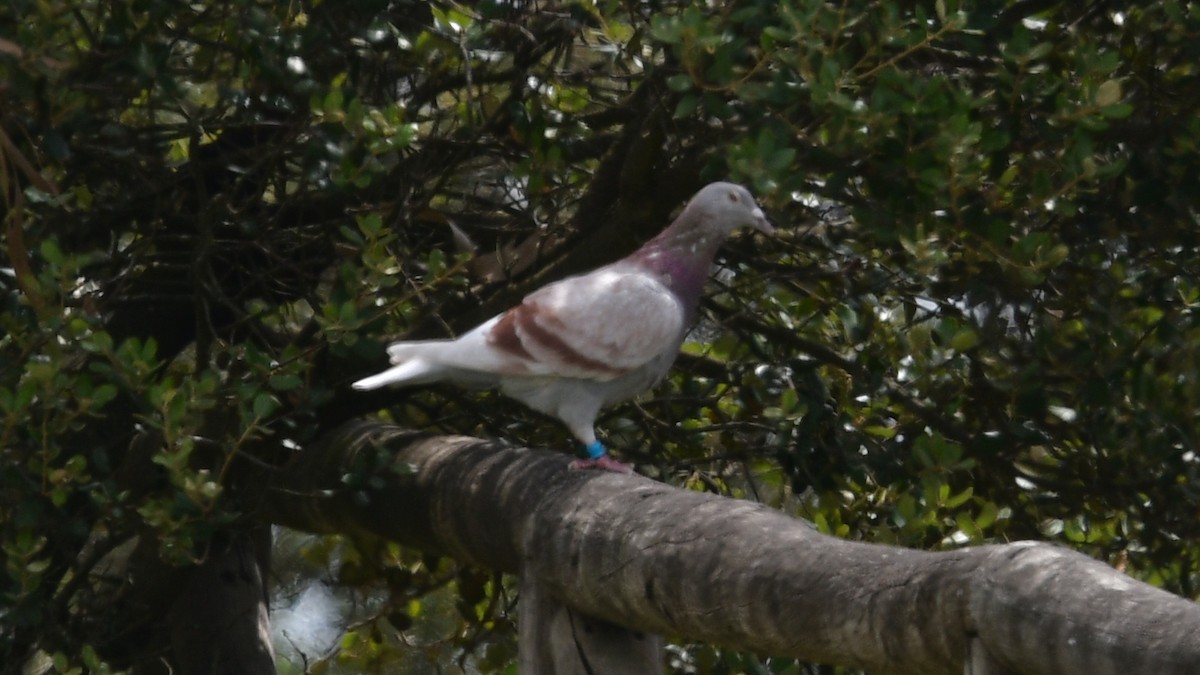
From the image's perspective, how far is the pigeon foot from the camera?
274 cm

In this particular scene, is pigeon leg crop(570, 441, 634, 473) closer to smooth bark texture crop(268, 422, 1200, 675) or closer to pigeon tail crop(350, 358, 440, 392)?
smooth bark texture crop(268, 422, 1200, 675)

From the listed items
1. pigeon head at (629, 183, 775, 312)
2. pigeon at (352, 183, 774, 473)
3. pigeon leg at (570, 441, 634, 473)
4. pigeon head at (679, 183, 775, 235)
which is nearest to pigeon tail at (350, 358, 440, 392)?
pigeon at (352, 183, 774, 473)

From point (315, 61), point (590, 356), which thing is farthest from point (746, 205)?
point (315, 61)

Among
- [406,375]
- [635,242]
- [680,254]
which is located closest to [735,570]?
[406,375]

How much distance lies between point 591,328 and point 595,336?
2 centimetres

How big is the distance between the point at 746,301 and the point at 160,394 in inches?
63.4

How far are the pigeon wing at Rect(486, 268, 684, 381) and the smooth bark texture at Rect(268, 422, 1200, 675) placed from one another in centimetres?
22

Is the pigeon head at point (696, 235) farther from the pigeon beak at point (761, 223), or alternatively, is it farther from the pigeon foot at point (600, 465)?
the pigeon foot at point (600, 465)

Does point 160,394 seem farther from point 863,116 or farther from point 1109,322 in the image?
point 1109,322

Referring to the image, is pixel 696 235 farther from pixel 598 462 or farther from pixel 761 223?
pixel 598 462

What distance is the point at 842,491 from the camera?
3.39m

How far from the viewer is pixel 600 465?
2875 millimetres

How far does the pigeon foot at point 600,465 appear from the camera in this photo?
9.00ft

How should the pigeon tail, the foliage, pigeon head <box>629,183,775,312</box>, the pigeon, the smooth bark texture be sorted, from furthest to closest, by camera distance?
pigeon head <box>629,183,775,312</box>, the pigeon, the pigeon tail, the foliage, the smooth bark texture
